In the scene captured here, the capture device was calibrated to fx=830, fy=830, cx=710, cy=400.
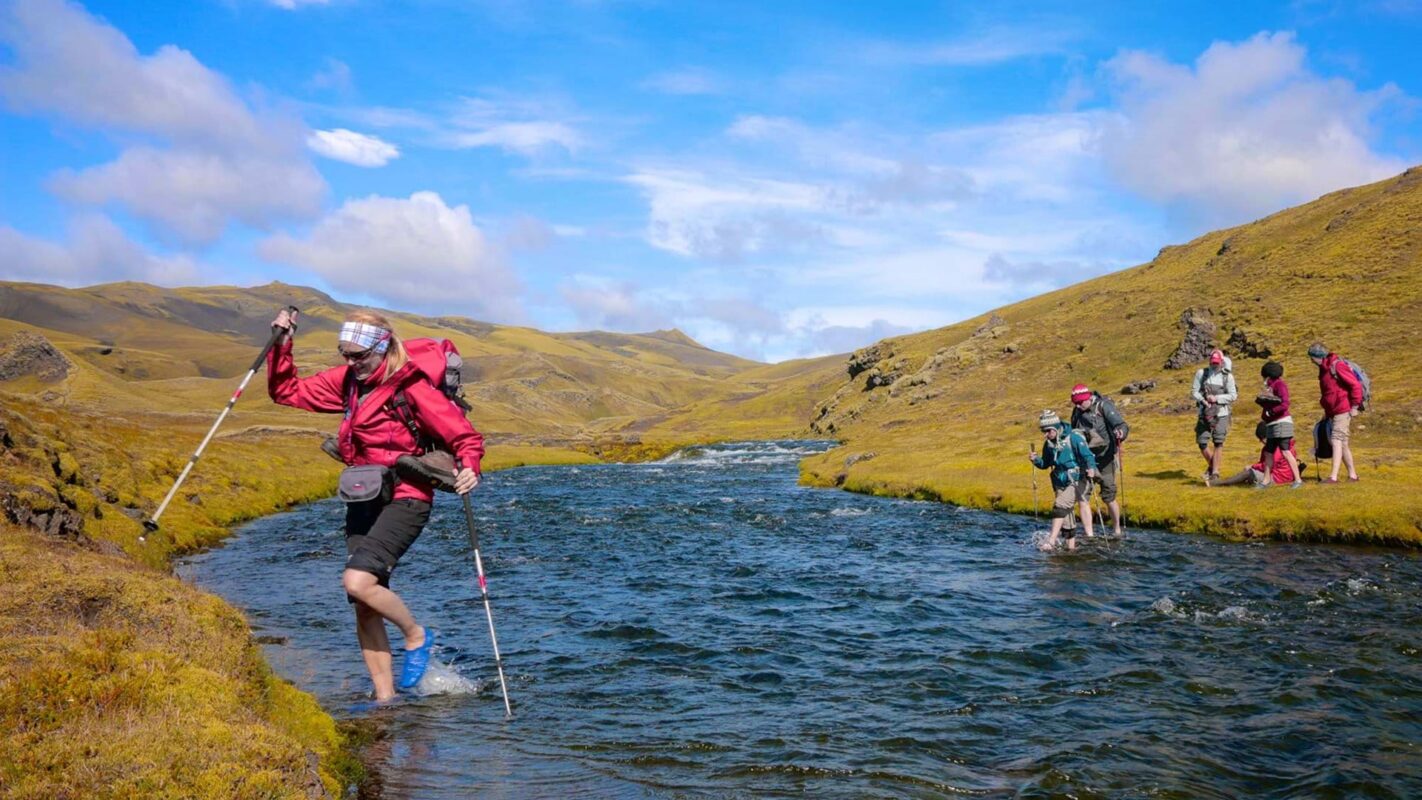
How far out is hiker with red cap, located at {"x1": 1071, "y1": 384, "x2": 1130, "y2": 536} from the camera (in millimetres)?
25781

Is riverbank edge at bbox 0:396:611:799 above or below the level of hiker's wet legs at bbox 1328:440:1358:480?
below

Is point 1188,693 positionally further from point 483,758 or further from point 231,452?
point 231,452

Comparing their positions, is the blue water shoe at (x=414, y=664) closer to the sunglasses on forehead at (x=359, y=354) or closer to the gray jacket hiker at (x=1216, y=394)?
the sunglasses on forehead at (x=359, y=354)

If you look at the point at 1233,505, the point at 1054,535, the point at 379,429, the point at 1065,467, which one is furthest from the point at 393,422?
the point at 1233,505

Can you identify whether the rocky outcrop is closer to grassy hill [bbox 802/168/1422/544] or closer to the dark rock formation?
grassy hill [bbox 802/168/1422/544]

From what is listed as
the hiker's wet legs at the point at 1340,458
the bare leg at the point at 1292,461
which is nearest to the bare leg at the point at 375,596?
the bare leg at the point at 1292,461

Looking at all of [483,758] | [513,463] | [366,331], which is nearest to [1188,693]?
[483,758]

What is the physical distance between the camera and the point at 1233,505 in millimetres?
26828

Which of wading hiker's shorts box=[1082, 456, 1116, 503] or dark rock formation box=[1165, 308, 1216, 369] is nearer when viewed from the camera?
wading hiker's shorts box=[1082, 456, 1116, 503]

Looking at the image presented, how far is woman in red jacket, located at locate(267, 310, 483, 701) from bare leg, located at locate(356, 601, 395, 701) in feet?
0.67

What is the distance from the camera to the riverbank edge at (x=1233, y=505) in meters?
23.0

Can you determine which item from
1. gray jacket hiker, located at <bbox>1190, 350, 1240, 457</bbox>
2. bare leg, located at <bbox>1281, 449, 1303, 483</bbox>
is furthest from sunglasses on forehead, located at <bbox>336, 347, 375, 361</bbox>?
bare leg, located at <bbox>1281, 449, 1303, 483</bbox>

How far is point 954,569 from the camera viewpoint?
74.8 ft

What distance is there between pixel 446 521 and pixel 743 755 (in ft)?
93.6
